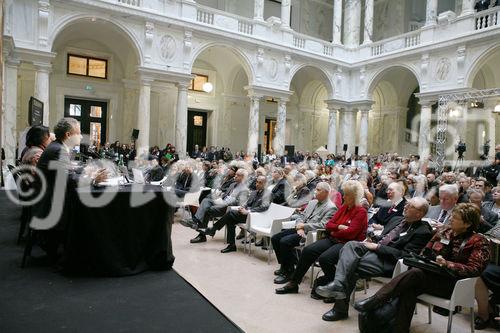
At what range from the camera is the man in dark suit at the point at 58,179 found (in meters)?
3.97

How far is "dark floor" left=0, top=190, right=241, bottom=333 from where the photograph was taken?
9.63ft

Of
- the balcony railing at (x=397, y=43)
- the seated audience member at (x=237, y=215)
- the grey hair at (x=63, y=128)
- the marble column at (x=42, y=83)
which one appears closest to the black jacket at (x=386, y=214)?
the seated audience member at (x=237, y=215)

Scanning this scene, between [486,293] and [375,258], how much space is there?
999mm

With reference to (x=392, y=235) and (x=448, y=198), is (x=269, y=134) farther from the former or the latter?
(x=392, y=235)

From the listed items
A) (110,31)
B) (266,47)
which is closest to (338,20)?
(266,47)

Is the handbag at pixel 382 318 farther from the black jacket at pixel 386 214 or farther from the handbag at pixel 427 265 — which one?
the black jacket at pixel 386 214

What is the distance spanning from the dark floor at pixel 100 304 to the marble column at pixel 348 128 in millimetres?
16877

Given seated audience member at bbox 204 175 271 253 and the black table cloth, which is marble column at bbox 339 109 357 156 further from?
the black table cloth

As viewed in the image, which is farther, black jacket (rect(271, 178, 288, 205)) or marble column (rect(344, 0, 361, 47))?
marble column (rect(344, 0, 361, 47))

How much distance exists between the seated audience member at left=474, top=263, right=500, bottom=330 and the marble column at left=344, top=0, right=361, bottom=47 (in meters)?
17.9

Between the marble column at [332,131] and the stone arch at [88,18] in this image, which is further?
the marble column at [332,131]

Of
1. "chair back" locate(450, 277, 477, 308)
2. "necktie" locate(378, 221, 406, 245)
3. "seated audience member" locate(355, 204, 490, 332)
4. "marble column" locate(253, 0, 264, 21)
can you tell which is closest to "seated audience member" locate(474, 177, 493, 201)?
"necktie" locate(378, 221, 406, 245)

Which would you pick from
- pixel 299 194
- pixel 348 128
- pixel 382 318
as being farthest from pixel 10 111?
pixel 348 128

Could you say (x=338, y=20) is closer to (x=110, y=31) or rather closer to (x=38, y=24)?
(x=110, y=31)
